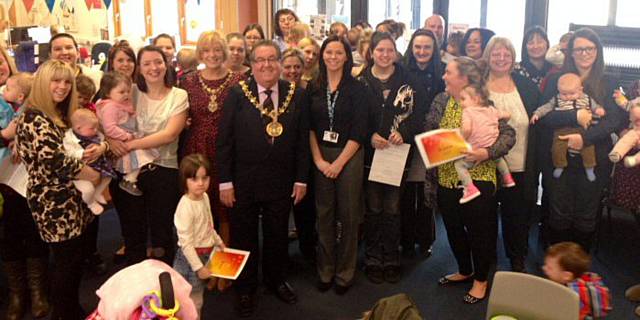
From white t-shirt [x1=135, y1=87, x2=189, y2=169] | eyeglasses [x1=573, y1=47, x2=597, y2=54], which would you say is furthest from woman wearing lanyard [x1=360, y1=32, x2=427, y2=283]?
white t-shirt [x1=135, y1=87, x2=189, y2=169]

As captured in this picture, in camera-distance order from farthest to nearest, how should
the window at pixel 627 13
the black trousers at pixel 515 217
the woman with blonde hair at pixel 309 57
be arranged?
the window at pixel 627 13, the woman with blonde hair at pixel 309 57, the black trousers at pixel 515 217

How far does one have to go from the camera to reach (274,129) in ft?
10.8

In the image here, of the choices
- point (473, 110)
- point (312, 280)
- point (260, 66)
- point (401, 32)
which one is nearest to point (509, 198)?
point (473, 110)

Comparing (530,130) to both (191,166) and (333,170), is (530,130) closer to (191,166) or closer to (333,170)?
(333,170)

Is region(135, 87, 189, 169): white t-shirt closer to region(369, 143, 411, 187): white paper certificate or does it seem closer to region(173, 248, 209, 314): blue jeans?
region(173, 248, 209, 314): blue jeans

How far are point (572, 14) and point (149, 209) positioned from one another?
15.1 ft

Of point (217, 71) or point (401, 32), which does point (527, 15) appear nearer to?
point (401, 32)


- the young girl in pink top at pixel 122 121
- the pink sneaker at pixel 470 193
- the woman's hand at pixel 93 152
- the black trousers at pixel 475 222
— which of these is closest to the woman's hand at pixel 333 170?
the black trousers at pixel 475 222

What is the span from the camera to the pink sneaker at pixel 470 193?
11.0 ft

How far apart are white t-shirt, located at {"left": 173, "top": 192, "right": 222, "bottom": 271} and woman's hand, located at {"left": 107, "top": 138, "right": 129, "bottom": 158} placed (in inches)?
20.4

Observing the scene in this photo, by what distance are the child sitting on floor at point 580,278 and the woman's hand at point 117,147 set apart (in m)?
2.17

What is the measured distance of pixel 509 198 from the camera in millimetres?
3816

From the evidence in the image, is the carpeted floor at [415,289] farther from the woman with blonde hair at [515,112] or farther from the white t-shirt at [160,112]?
the white t-shirt at [160,112]

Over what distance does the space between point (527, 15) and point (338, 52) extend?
350cm
